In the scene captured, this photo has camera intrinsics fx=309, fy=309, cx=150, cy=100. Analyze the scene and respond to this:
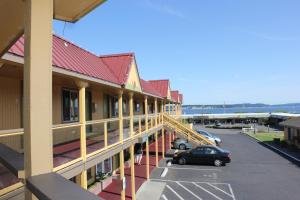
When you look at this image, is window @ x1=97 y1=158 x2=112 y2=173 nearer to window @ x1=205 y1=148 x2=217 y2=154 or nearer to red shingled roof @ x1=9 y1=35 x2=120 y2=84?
red shingled roof @ x1=9 y1=35 x2=120 y2=84

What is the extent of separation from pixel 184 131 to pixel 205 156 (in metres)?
5.63

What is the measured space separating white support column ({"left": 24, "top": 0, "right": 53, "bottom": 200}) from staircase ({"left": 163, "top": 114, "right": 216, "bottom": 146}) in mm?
28902

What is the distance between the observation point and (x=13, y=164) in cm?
234

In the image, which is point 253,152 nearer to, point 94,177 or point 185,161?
point 185,161

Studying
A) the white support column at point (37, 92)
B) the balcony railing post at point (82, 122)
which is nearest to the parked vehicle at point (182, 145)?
the balcony railing post at point (82, 122)

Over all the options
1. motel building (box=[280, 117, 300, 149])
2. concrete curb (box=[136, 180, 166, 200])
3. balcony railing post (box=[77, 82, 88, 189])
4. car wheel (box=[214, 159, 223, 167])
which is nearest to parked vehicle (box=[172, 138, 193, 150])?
car wheel (box=[214, 159, 223, 167])

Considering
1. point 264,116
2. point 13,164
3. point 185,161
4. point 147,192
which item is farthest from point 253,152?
point 264,116

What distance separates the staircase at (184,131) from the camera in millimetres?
31141

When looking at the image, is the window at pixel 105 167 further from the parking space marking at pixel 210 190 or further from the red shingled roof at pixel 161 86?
the red shingled roof at pixel 161 86

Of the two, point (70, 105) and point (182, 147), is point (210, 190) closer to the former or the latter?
point (70, 105)

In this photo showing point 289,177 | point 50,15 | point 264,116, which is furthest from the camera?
point 264,116

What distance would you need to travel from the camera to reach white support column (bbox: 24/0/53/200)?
2.06 meters

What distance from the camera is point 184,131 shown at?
32031 millimetres

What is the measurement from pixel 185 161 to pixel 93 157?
17.9 metres
